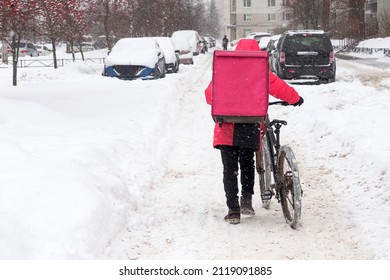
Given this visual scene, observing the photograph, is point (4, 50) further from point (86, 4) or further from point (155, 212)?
point (155, 212)

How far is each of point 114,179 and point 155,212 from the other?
683 millimetres

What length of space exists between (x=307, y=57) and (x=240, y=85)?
44.3 feet

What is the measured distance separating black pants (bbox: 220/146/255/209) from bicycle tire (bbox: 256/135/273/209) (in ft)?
0.71

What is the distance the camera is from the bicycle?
5.21m

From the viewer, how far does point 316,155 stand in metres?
8.68

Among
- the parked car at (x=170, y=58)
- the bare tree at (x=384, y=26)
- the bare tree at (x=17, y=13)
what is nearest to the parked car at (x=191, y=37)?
the parked car at (x=170, y=58)

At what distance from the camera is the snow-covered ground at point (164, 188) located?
473 cm

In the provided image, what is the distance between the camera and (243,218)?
5844 mm

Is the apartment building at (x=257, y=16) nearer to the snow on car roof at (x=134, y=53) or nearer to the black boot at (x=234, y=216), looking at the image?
the snow on car roof at (x=134, y=53)

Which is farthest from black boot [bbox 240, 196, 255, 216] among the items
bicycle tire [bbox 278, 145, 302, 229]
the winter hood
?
the winter hood

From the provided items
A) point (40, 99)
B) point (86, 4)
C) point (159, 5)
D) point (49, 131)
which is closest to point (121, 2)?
point (86, 4)

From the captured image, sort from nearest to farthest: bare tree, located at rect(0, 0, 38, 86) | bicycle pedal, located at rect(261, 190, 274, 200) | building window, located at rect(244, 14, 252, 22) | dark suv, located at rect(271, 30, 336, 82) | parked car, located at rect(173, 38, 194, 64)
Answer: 1. bicycle pedal, located at rect(261, 190, 274, 200)
2. bare tree, located at rect(0, 0, 38, 86)
3. dark suv, located at rect(271, 30, 336, 82)
4. parked car, located at rect(173, 38, 194, 64)
5. building window, located at rect(244, 14, 252, 22)

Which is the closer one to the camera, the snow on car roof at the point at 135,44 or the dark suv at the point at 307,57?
the dark suv at the point at 307,57

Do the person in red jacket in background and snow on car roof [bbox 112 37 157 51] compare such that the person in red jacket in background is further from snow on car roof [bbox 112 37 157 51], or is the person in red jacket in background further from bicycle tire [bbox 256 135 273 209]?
snow on car roof [bbox 112 37 157 51]
